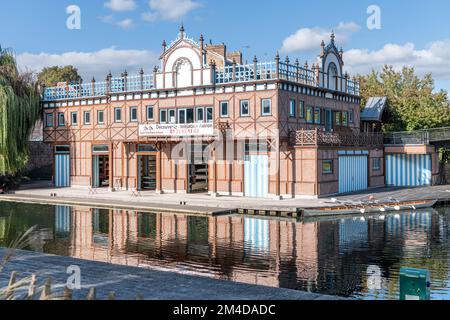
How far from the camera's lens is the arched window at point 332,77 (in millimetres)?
37406

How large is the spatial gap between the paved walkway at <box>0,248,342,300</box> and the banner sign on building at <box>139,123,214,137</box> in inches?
745

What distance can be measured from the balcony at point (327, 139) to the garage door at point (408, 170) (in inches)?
142

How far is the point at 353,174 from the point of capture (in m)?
36.0

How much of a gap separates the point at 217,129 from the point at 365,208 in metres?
10.2

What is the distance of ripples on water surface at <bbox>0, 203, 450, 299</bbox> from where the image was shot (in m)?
14.1

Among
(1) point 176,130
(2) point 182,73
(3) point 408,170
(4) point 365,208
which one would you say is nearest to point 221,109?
(1) point 176,130

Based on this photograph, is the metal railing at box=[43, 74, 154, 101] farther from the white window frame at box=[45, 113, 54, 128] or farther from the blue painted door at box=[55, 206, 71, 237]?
the blue painted door at box=[55, 206, 71, 237]

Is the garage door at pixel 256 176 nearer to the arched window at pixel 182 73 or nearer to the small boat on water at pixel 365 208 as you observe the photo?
the small boat on water at pixel 365 208

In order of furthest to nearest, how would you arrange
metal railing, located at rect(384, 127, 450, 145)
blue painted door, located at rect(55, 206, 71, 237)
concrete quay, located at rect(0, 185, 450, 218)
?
metal railing, located at rect(384, 127, 450, 145) < concrete quay, located at rect(0, 185, 450, 218) < blue painted door, located at rect(55, 206, 71, 237)

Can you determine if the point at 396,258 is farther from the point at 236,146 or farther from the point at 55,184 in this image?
the point at 55,184

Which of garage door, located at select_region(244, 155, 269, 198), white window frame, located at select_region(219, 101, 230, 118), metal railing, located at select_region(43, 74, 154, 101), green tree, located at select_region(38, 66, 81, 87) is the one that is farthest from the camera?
green tree, located at select_region(38, 66, 81, 87)

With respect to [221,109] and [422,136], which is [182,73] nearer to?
[221,109]

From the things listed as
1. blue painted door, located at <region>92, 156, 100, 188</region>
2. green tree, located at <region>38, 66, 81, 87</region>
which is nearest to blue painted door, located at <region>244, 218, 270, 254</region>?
blue painted door, located at <region>92, 156, 100, 188</region>
